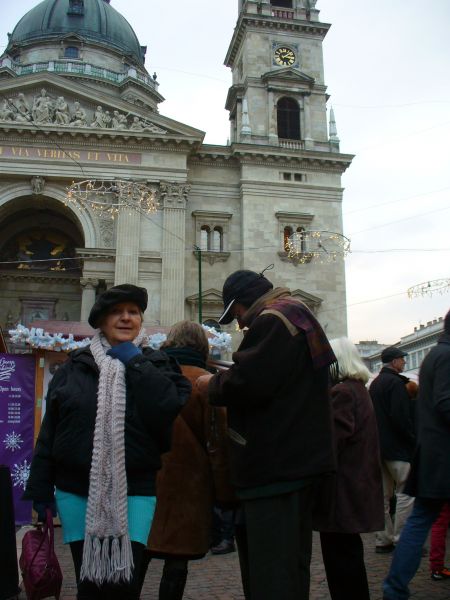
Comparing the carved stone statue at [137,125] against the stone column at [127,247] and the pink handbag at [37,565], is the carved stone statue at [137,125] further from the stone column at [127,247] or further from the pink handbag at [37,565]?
the pink handbag at [37,565]

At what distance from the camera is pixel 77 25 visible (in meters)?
43.0

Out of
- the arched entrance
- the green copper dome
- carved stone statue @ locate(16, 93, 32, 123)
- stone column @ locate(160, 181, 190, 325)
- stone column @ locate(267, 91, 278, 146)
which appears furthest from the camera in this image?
the green copper dome

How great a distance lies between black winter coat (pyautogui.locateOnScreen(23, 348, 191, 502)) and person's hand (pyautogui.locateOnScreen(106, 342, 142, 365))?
4cm

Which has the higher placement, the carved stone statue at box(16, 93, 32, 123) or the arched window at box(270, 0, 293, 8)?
the arched window at box(270, 0, 293, 8)

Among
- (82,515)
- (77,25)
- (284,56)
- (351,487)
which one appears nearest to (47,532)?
(82,515)

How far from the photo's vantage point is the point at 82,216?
89.2 feet

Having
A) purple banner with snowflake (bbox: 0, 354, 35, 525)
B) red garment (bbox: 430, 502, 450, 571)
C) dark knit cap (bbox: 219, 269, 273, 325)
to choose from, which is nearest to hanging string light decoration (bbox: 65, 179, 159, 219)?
purple banner with snowflake (bbox: 0, 354, 35, 525)

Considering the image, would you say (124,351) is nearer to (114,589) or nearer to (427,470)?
(114,589)

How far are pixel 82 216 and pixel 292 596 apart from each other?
83.8 feet

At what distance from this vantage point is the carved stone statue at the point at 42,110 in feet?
90.8

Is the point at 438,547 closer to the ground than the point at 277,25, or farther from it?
closer to the ground

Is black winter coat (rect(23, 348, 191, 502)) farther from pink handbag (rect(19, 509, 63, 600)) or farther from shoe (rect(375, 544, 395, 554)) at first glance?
shoe (rect(375, 544, 395, 554))

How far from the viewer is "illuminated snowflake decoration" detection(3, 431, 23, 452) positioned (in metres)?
9.68

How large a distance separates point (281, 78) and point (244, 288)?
2987cm
